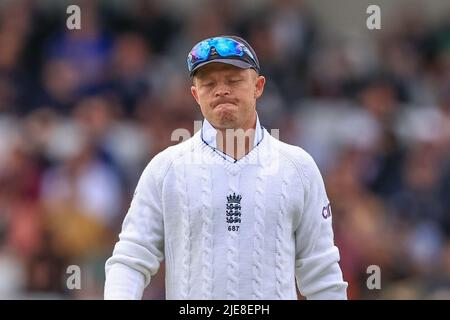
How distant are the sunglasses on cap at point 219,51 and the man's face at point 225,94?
29 mm

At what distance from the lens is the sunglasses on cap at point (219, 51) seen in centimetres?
374

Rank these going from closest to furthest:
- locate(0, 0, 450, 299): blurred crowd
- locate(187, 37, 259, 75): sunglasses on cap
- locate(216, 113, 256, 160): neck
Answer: locate(187, 37, 259, 75): sunglasses on cap
locate(216, 113, 256, 160): neck
locate(0, 0, 450, 299): blurred crowd

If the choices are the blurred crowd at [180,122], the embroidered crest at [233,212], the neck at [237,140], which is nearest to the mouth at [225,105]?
the neck at [237,140]

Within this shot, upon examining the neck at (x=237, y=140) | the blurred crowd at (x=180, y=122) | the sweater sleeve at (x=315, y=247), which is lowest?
the sweater sleeve at (x=315, y=247)

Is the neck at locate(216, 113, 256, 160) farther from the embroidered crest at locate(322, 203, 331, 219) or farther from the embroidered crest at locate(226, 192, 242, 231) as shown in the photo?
the embroidered crest at locate(322, 203, 331, 219)

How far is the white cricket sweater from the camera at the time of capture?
3754mm

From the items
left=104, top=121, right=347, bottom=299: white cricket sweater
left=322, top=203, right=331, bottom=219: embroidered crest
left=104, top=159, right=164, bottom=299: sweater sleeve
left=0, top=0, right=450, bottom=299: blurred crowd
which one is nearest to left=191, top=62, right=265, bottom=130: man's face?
left=104, top=121, right=347, bottom=299: white cricket sweater

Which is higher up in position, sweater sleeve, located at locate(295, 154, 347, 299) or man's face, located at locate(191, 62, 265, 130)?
man's face, located at locate(191, 62, 265, 130)

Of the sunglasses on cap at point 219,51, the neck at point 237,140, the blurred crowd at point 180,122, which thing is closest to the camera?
the sunglasses on cap at point 219,51

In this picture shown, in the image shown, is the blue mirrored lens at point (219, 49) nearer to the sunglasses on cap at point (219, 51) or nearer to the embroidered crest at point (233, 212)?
the sunglasses on cap at point (219, 51)

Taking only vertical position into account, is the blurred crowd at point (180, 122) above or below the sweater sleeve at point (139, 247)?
above

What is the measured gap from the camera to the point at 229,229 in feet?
12.3

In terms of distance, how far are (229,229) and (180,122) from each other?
4.37 m

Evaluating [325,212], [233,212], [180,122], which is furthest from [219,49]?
[180,122]
